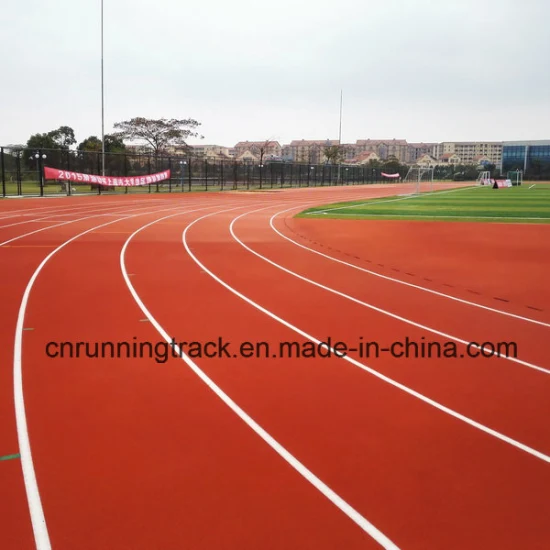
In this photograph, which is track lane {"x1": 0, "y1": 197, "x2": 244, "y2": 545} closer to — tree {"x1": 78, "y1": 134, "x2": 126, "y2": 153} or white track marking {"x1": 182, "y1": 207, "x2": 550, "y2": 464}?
white track marking {"x1": 182, "y1": 207, "x2": 550, "y2": 464}

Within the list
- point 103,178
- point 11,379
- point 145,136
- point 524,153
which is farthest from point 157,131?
point 524,153

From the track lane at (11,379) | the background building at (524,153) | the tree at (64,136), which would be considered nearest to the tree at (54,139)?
the tree at (64,136)

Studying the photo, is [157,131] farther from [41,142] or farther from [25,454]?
[25,454]

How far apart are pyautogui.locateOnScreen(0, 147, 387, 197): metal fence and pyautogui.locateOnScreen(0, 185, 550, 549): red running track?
24.4 metres

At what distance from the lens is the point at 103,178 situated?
34594 mm

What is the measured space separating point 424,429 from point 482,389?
97 centimetres

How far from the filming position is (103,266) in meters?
10.1

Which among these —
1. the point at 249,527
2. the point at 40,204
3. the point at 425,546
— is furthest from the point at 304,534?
the point at 40,204

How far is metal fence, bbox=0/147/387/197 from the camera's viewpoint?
1225 inches

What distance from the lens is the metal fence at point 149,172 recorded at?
31.1 m

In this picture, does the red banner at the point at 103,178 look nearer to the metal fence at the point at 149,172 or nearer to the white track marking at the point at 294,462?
the metal fence at the point at 149,172

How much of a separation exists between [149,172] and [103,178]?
6.35 m

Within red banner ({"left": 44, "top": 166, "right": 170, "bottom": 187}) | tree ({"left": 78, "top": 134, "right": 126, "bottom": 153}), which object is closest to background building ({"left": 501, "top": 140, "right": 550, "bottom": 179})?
tree ({"left": 78, "top": 134, "right": 126, "bottom": 153})

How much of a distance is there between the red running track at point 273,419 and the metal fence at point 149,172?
24.4 m
